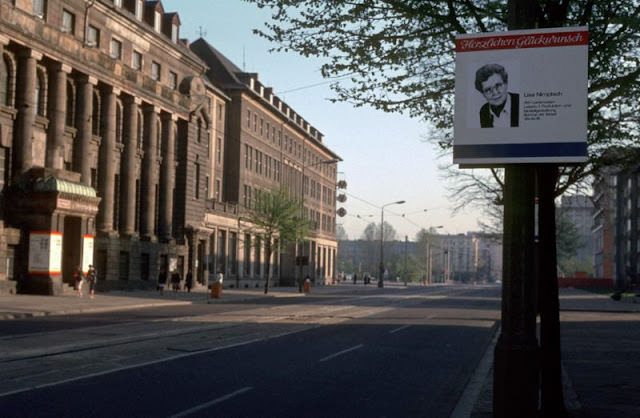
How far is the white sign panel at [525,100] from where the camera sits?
706 centimetres

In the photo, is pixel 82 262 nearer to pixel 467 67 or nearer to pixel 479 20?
pixel 479 20

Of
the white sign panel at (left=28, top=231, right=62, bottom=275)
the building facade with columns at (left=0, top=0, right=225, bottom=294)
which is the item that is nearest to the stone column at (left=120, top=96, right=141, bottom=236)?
the building facade with columns at (left=0, top=0, right=225, bottom=294)

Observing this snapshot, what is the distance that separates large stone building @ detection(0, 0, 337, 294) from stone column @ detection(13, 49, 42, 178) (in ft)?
0.19

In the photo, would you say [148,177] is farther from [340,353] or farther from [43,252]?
[340,353]

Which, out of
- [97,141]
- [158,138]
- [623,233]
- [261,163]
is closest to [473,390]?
[97,141]

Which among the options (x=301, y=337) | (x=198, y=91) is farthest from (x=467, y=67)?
(x=198, y=91)

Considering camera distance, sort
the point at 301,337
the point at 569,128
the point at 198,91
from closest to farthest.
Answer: the point at 569,128, the point at 301,337, the point at 198,91

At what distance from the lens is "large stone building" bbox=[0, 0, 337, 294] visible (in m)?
38.8

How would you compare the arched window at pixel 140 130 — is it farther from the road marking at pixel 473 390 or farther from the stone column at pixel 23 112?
the road marking at pixel 473 390

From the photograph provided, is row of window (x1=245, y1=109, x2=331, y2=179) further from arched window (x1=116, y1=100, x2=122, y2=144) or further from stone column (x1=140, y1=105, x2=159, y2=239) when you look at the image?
arched window (x1=116, y1=100, x2=122, y2=144)

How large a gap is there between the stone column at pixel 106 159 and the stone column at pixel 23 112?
8064 mm

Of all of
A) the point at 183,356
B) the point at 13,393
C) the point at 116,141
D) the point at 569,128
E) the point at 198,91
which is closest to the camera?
the point at 569,128

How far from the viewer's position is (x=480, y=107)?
7.21 m

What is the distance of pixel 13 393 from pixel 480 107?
703cm
